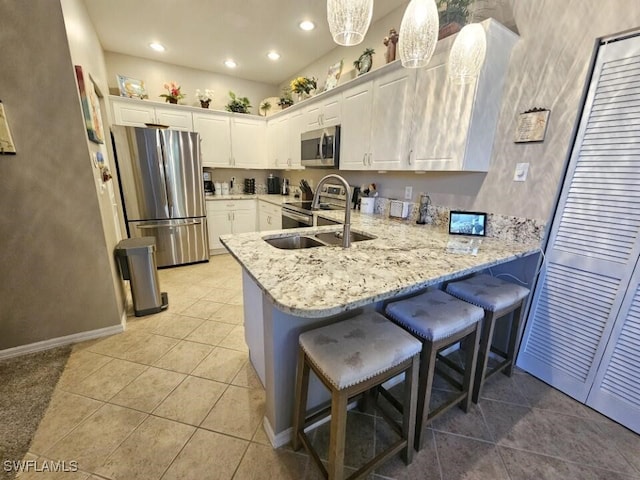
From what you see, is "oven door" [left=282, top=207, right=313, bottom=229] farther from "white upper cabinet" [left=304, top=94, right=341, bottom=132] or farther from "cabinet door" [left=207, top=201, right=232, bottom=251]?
"cabinet door" [left=207, top=201, right=232, bottom=251]

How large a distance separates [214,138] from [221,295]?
104 inches

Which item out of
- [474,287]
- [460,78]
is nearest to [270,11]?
[460,78]

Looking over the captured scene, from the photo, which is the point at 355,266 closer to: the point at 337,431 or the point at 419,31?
the point at 337,431

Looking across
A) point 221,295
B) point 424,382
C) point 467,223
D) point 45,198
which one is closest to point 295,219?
point 221,295

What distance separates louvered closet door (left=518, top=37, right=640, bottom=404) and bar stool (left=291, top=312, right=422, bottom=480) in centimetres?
123

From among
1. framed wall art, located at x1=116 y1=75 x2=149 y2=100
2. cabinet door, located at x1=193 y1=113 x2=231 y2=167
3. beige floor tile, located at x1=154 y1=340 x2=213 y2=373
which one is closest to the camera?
beige floor tile, located at x1=154 y1=340 x2=213 y2=373

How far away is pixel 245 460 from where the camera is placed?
4.01 ft

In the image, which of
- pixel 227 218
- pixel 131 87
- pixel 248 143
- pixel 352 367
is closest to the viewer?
pixel 352 367

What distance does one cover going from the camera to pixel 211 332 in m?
2.20

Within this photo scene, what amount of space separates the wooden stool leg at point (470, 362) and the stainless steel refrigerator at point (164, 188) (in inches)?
138

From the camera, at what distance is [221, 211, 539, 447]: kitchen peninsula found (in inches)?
35.8

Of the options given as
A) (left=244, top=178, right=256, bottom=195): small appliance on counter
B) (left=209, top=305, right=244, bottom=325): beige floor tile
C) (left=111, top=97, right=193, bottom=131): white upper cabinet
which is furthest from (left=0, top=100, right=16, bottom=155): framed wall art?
(left=244, top=178, right=256, bottom=195): small appliance on counter

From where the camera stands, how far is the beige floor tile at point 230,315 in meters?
2.38

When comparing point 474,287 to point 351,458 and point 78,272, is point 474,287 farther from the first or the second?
point 78,272
